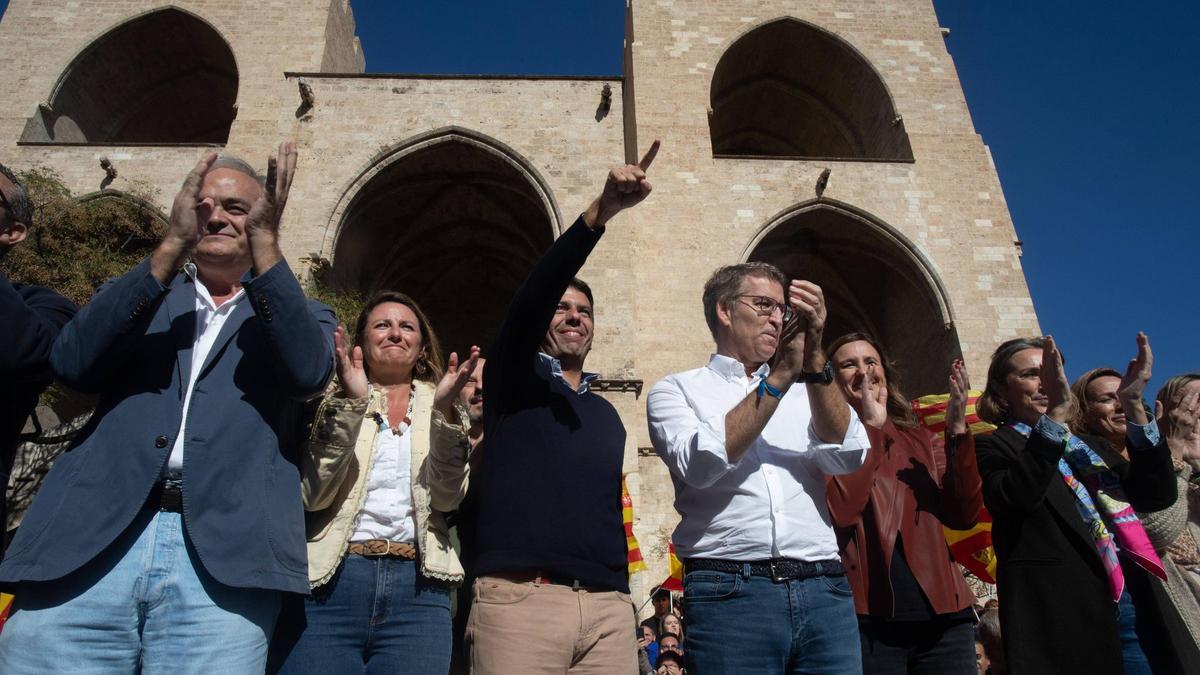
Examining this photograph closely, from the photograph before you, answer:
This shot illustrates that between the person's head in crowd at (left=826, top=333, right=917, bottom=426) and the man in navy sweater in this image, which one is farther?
the person's head in crowd at (left=826, top=333, right=917, bottom=426)

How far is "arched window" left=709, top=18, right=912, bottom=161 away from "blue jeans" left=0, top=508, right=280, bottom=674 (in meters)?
12.4

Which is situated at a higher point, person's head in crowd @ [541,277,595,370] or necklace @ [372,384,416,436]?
person's head in crowd @ [541,277,595,370]

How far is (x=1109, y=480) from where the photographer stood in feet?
9.51

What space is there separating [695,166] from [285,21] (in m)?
8.23

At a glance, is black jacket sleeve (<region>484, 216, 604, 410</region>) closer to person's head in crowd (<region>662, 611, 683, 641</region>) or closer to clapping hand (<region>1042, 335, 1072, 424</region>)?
clapping hand (<region>1042, 335, 1072, 424</region>)

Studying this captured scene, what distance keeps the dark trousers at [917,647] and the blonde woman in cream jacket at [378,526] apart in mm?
1377

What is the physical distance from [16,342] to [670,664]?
542 cm

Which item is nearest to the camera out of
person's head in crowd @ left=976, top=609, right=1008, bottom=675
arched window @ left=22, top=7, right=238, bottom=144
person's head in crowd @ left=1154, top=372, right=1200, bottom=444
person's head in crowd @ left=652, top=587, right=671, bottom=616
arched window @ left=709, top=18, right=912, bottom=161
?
person's head in crowd @ left=1154, top=372, right=1200, bottom=444

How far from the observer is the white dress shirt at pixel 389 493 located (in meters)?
2.32

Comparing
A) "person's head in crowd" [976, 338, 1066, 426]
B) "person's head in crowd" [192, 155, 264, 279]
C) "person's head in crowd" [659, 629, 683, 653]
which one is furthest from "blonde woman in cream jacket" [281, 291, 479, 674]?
"person's head in crowd" [659, 629, 683, 653]

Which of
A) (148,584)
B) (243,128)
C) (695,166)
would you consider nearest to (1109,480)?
(148,584)

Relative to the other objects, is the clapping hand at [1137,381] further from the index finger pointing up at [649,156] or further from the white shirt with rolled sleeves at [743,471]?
the index finger pointing up at [649,156]

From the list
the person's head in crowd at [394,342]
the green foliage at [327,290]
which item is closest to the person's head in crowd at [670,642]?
the person's head in crowd at [394,342]

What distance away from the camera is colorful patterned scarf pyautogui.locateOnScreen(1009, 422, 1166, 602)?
105 inches
